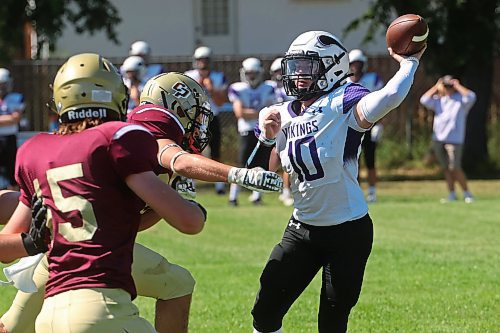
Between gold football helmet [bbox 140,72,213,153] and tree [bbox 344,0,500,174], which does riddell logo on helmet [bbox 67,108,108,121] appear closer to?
gold football helmet [bbox 140,72,213,153]

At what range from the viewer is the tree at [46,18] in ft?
59.2

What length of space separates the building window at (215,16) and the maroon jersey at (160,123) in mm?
19807

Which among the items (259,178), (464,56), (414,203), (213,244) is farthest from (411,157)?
(259,178)

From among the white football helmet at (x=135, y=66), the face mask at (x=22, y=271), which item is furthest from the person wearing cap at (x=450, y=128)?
the face mask at (x=22, y=271)

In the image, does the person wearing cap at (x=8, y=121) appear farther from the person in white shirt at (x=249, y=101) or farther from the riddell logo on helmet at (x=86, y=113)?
the riddell logo on helmet at (x=86, y=113)

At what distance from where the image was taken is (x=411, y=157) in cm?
2033

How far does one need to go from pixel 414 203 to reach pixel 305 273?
9.01 m

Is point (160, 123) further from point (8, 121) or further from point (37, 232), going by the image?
point (8, 121)

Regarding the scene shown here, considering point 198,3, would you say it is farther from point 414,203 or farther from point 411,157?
point 414,203

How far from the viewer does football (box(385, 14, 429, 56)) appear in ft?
16.7

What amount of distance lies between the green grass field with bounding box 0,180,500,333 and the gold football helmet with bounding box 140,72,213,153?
2.00 metres

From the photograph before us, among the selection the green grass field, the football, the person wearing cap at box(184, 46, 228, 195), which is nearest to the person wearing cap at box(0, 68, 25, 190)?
the person wearing cap at box(184, 46, 228, 195)

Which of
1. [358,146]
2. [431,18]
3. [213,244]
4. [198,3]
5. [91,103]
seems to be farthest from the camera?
[198,3]

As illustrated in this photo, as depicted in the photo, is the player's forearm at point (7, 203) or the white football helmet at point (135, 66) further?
the white football helmet at point (135, 66)
